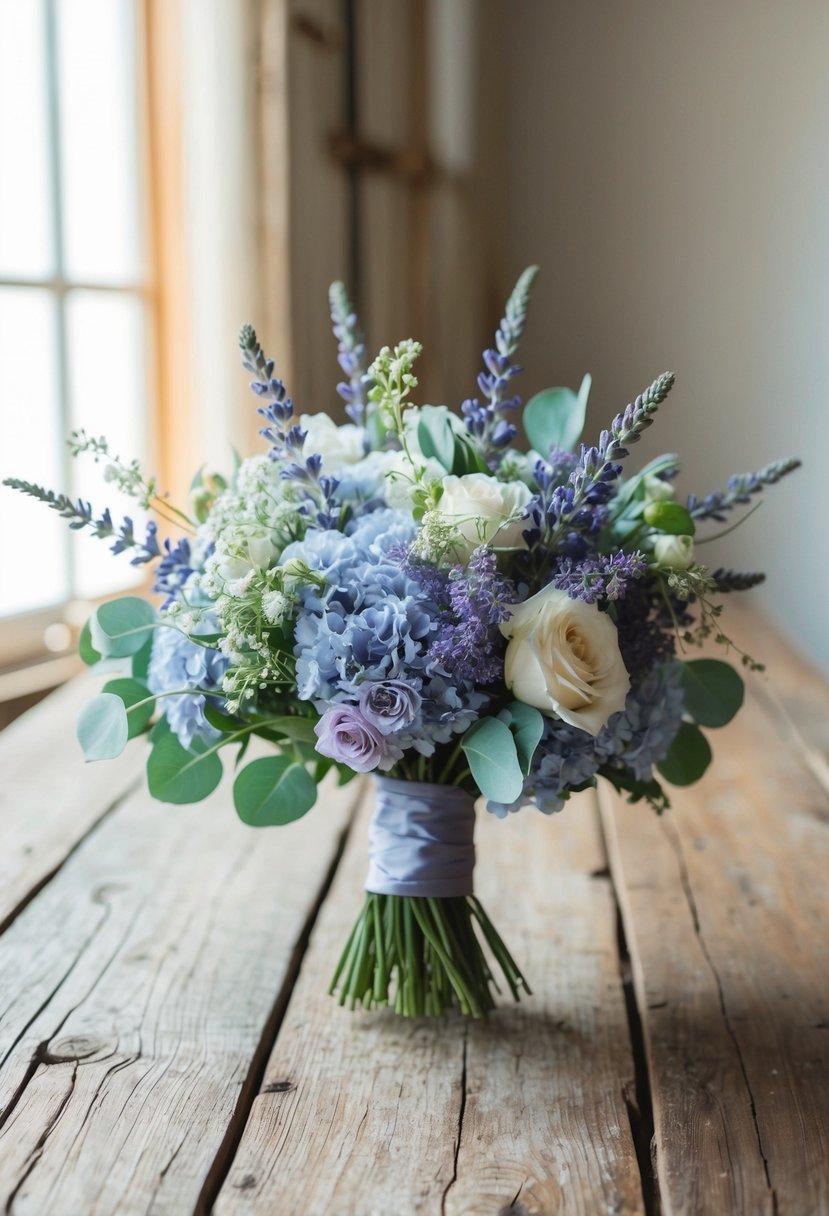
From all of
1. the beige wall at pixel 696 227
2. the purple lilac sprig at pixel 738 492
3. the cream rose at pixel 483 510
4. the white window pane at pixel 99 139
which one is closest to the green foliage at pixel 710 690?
the purple lilac sprig at pixel 738 492

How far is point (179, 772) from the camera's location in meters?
0.86

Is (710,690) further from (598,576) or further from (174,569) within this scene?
(174,569)

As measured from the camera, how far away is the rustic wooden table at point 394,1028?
711 millimetres

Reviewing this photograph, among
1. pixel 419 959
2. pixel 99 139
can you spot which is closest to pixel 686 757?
pixel 419 959

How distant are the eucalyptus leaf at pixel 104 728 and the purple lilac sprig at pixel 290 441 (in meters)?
0.19

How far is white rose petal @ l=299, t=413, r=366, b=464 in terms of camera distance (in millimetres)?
902

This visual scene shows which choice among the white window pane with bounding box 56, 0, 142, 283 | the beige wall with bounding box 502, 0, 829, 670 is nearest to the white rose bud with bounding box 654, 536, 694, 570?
the white window pane with bounding box 56, 0, 142, 283

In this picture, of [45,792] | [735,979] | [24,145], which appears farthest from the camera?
[24,145]

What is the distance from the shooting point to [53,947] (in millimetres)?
996

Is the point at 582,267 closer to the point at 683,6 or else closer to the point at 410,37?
the point at 683,6

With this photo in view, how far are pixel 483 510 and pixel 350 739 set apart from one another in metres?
0.17

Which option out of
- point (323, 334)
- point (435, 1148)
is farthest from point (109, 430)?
point (435, 1148)

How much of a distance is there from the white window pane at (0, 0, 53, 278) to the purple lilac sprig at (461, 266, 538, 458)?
1.21 metres

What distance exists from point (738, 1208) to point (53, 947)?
584 millimetres
